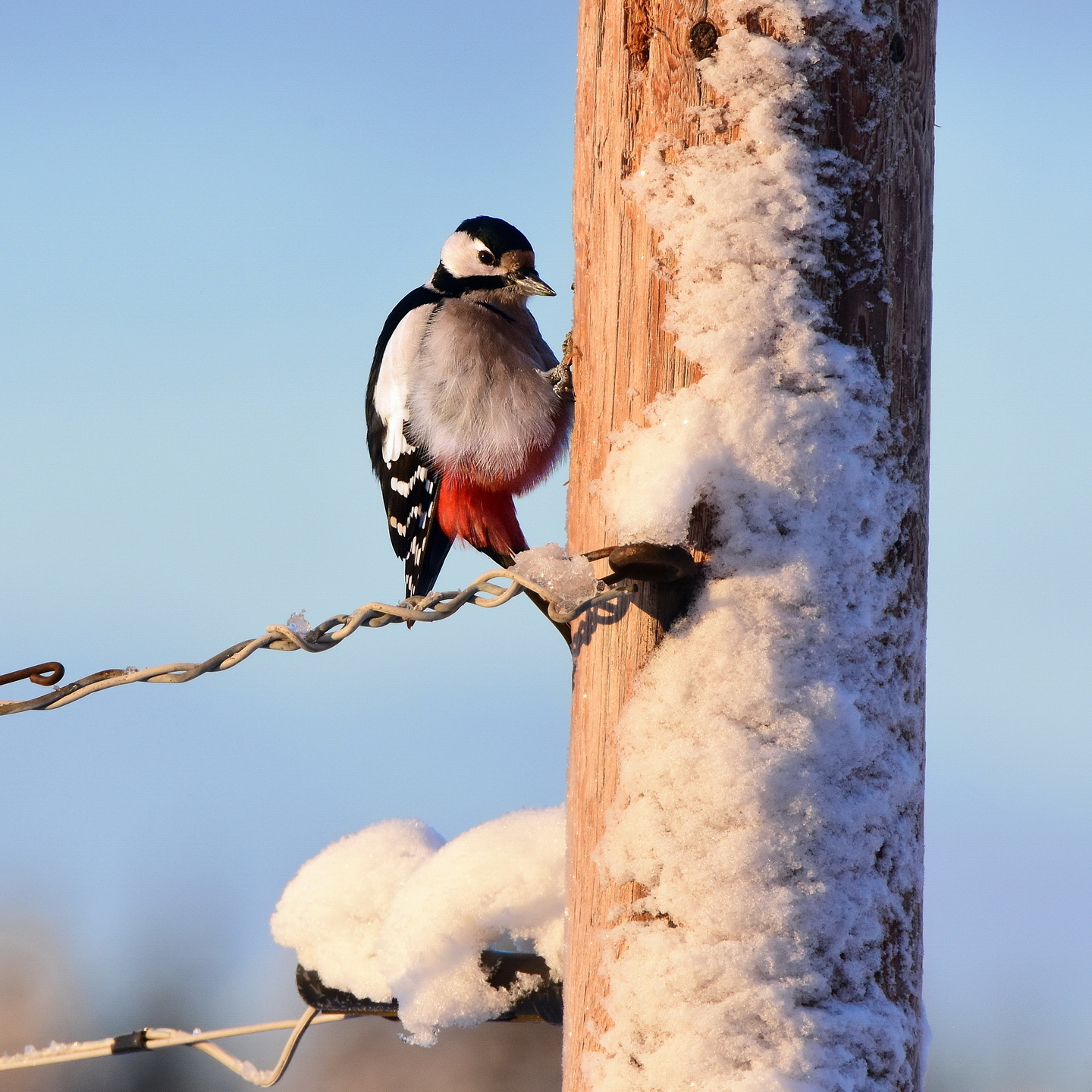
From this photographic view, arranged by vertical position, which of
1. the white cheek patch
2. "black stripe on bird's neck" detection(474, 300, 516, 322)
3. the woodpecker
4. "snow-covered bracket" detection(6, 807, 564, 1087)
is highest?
the white cheek patch

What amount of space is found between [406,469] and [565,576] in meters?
2.20

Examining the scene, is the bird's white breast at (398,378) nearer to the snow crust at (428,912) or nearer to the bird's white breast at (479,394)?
the bird's white breast at (479,394)

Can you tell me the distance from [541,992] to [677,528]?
1031 millimetres

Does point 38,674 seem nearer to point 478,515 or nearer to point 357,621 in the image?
point 357,621

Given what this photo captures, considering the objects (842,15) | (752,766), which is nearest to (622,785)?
(752,766)

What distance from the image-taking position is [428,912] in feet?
7.57

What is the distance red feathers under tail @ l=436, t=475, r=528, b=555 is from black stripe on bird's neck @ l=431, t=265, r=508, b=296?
0.66 meters

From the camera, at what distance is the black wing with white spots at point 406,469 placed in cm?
388

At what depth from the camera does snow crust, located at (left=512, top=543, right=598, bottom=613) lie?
1.84m

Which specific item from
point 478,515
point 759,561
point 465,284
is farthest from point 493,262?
point 759,561

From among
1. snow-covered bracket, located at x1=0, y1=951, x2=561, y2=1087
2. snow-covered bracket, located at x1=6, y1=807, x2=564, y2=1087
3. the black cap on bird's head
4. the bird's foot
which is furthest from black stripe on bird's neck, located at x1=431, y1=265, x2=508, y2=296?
snow-covered bracket, located at x1=0, y1=951, x2=561, y2=1087

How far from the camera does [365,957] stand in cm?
250

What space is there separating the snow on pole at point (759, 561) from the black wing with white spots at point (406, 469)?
6.57 ft

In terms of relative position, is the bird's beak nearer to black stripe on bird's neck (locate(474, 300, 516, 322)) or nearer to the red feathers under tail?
black stripe on bird's neck (locate(474, 300, 516, 322))
